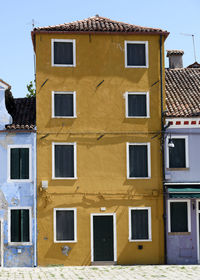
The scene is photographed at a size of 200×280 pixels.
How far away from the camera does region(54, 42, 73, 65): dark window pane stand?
100ft

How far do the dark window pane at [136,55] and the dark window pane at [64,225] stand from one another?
25.8 ft

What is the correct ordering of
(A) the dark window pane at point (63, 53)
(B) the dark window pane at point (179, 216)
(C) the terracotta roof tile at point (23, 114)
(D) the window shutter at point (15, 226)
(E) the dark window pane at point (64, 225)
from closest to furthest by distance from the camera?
1. (D) the window shutter at point (15, 226)
2. (E) the dark window pane at point (64, 225)
3. (C) the terracotta roof tile at point (23, 114)
4. (B) the dark window pane at point (179, 216)
5. (A) the dark window pane at point (63, 53)

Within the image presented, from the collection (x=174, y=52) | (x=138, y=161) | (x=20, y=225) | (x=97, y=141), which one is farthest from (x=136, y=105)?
(x=20, y=225)

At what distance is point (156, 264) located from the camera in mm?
29859

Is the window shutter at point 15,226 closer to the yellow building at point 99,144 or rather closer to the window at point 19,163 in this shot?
the yellow building at point 99,144

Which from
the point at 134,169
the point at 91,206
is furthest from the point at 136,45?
the point at 91,206

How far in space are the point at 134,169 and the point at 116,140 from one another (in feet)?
5.38

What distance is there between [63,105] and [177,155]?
6015mm

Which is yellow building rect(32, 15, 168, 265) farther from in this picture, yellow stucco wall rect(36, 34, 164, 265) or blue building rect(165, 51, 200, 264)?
blue building rect(165, 51, 200, 264)

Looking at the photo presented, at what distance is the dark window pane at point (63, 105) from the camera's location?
3030 cm

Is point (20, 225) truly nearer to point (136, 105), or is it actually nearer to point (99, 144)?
point (99, 144)

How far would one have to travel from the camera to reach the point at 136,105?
30812mm

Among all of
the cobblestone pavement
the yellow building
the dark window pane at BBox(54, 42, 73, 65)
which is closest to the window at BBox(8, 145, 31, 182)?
the yellow building

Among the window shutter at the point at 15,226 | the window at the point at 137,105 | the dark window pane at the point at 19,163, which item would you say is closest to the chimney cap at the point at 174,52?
the window at the point at 137,105
